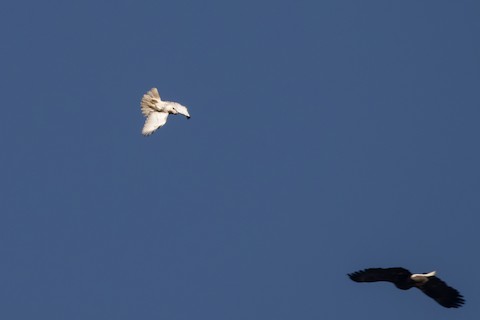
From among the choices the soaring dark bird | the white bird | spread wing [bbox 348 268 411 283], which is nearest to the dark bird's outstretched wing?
the soaring dark bird

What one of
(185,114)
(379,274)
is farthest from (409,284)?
(185,114)

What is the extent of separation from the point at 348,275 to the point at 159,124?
9576mm

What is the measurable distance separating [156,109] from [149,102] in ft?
0.94

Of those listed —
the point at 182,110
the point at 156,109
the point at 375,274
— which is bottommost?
the point at 375,274

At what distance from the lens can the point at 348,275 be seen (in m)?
41.5

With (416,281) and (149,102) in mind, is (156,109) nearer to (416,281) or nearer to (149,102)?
(149,102)

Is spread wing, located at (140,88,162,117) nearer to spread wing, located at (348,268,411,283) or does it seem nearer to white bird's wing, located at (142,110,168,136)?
white bird's wing, located at (142,110,168,136)

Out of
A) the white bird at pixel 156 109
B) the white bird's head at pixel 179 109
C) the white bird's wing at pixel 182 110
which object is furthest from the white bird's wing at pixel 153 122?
the white bird's wing at pixel 182 110

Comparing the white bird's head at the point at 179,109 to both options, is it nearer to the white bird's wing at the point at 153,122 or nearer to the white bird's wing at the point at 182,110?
the white bird's wing at the point at 182,110

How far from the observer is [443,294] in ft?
142

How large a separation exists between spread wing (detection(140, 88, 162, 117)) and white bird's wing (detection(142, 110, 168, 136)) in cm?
14

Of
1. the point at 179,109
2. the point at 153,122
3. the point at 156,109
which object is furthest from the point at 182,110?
the point at 153,122

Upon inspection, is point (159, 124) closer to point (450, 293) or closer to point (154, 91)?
point (154, 91)

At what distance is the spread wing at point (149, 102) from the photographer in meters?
49.2
